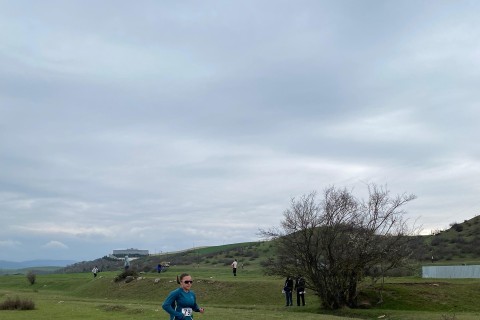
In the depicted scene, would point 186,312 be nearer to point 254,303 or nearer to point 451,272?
point 254,303

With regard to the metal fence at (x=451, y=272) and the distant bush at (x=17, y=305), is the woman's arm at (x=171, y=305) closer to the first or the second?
the distant bush at (x=17, y=305)

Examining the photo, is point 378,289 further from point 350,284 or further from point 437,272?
point 437,272

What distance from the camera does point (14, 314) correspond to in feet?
92.9

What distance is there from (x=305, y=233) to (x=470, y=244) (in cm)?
4496

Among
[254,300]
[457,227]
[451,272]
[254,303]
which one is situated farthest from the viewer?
[457,227]

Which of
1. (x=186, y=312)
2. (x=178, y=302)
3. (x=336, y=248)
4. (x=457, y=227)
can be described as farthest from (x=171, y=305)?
(x=457, y=227)

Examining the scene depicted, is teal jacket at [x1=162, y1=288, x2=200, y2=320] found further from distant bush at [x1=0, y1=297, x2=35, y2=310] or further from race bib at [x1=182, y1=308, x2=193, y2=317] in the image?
distant bush at [x1=0, y1=297, x2=35, y2=310]

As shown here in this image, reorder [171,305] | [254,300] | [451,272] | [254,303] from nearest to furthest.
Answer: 1. [171,305]
2. [254,303]
3. [254,300]
4. [451,272]

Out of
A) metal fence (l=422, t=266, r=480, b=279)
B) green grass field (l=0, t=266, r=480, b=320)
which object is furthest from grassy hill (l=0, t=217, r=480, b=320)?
metal fence (l=422, t=266, r=480, b=279)

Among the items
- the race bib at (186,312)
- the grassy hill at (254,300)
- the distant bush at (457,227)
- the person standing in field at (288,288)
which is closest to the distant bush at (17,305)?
the grassy hill at (254,300)

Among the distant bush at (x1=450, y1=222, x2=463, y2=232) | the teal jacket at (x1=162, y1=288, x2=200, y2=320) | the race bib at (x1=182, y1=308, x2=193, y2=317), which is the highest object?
the distant bush at (x1=450, y1=222, x2=463, y2=232)

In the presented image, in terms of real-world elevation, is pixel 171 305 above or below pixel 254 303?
above

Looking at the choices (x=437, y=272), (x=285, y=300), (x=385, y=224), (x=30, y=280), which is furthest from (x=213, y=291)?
(x=30, y=280)

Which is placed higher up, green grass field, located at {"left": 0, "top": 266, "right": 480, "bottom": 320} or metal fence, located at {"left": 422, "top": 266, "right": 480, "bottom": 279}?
metal fence, located at {"left": 422, "top": 266, "right": 480, "bottom": 279}
